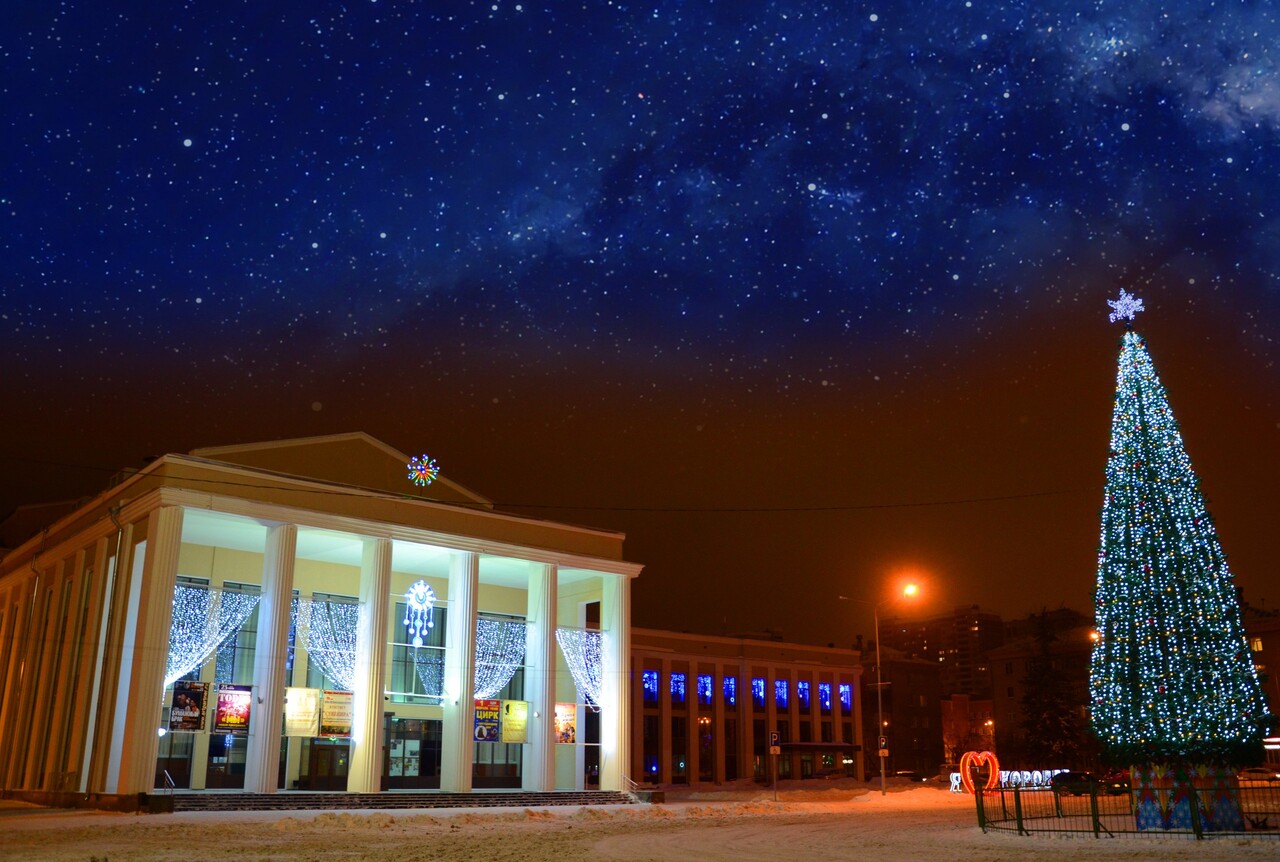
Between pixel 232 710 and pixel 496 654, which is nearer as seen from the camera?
pixel 232 710

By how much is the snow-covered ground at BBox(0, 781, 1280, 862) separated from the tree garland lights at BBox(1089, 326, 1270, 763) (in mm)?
2422

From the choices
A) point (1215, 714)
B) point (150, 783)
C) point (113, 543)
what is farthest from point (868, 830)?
point (113, 543)

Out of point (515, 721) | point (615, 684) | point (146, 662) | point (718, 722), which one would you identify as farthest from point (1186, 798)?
point (718, 722)

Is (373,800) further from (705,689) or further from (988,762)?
(705,689)

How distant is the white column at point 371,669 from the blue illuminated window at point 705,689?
36.5m

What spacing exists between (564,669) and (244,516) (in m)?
17.0

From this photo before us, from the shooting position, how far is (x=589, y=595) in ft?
159

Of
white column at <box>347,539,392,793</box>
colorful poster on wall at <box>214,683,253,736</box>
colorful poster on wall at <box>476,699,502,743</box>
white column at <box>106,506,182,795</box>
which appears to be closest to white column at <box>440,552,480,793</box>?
colorful poster on wall at <box>476,699,502,743</box>

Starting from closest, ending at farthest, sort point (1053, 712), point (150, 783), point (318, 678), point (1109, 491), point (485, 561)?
point (1109, 491) → point (150, 783) → point (318, 678) → point (485, 561) → point (1053, 712)

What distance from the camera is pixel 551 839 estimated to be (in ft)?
70.5

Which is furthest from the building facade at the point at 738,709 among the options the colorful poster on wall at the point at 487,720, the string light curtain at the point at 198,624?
the string light curtain at the point at 198,624

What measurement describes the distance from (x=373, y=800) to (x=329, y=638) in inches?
238

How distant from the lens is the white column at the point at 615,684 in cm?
4375

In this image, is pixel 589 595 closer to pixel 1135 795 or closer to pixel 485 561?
pixel 485 561
